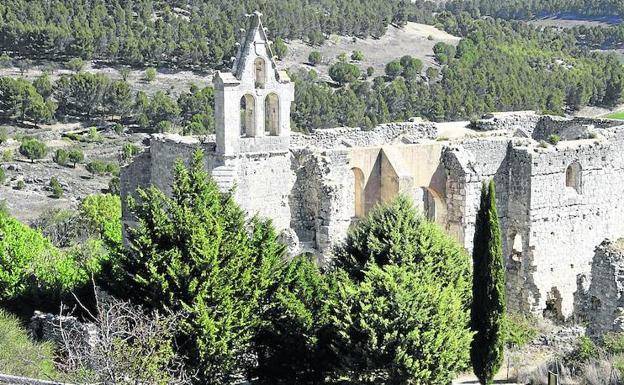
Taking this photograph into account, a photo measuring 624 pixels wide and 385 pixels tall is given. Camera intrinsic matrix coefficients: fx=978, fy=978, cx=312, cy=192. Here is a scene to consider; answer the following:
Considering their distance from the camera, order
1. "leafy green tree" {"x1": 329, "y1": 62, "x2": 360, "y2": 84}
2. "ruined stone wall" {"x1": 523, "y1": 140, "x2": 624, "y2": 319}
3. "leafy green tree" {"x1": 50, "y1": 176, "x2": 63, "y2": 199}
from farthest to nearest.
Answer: "leafy green tree" {"x1": 329, "y1": 62, "x2": 360, "y2": 84}
"leafy green tree" {"x1": 50, "y1": 176, "x2": 63, "y2": 199}
"ruined stone wall" {"x1": 523, "y1": 140, "x2": 624, "y2": 319}

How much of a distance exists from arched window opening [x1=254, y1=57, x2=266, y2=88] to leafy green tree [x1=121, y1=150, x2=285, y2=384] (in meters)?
4.58

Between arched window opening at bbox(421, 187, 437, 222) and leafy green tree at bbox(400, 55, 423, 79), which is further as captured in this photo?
leafy green tree at bbox(400, 55, 423, 79)

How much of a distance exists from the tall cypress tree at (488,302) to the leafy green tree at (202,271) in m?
4.56

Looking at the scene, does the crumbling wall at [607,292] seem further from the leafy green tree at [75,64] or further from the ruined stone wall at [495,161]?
the leafy green tree at [75,64]

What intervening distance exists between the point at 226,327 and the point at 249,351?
51.8 inches

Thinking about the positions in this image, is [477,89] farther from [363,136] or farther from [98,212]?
[363,136]

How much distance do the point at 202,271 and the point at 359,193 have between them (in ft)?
27.7

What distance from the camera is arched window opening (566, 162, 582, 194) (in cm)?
2831

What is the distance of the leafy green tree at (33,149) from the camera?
6066 centimetres

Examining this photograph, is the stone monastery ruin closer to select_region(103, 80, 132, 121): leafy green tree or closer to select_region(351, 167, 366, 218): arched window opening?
select_region(351, 167, 366, 218): arched window opening

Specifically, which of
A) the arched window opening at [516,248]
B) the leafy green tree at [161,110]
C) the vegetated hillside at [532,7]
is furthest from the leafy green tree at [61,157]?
the vegetated hillside at [532,7]

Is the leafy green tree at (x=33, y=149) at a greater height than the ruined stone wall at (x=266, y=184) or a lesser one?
greater

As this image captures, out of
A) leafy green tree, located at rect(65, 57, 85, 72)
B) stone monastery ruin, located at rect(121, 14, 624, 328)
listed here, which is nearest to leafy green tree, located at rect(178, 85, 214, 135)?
leafy green tree, located at rect(65, 57, 85, 72)

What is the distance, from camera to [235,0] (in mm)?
84938
